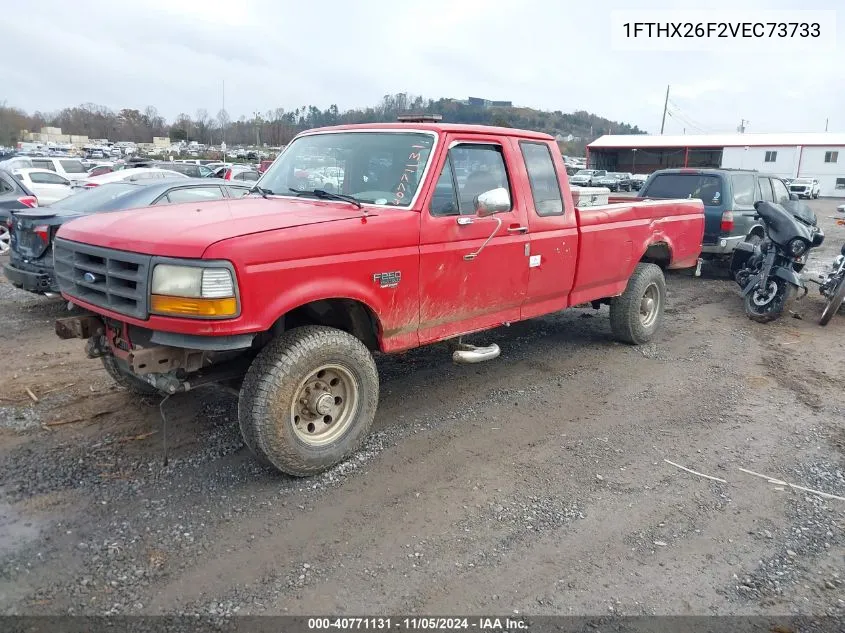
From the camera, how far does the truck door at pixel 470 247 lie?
14.3ft

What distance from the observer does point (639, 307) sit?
665 centimetres

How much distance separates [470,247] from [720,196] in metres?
7.85

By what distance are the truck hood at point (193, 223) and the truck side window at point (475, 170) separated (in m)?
0.88

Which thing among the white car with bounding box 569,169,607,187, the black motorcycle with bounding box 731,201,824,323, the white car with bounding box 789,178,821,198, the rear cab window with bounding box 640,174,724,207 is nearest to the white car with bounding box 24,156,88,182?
the rear cab window with bounding box 640,174,724,207

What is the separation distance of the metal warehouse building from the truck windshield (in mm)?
49852

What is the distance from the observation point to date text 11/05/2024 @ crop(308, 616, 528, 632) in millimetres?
2730

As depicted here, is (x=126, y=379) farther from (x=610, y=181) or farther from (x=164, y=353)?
(x=610, y=181)

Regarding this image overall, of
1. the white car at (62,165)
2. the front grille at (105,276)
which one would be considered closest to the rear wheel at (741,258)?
the front grille at (105,276)

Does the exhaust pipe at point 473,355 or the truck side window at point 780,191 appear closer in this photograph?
the exhaust pipe at point 473,355

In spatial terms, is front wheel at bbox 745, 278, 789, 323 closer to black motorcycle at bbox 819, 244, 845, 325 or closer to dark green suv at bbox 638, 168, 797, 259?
black motorcycle at bbox 819, 244, 845, 325

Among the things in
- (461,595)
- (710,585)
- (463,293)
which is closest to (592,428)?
(463,293)

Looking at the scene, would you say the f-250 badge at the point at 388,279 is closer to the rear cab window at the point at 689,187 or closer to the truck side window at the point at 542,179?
the truck side window at the point at 542,179

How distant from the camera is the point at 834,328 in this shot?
26.1 feet

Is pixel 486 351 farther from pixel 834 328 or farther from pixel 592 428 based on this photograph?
pixel 834 328
